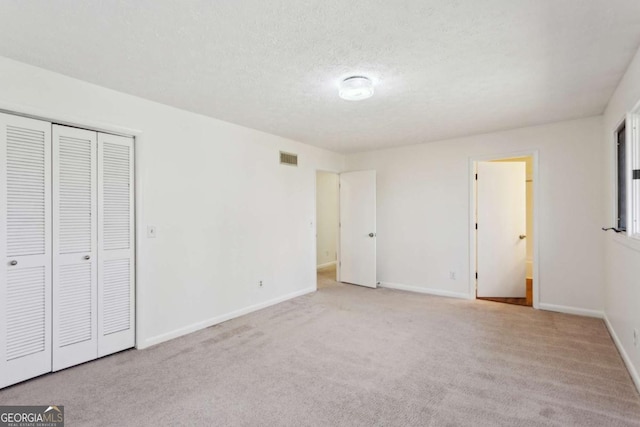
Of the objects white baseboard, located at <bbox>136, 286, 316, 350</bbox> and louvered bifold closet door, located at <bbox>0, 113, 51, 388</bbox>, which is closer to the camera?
louvered bifold closet door, located at <bbox>0, 113, 51, 388</bbox>

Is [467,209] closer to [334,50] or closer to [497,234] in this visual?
[497,234]

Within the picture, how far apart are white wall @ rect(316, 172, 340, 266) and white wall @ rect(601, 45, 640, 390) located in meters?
4.70

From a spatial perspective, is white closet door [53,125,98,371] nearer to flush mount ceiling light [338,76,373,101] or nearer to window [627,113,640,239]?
flush mount ceiling light [338,76,373,101]

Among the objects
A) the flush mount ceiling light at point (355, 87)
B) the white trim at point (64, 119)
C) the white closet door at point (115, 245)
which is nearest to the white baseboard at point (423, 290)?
the flush mount ceiling light at point (355, 87)

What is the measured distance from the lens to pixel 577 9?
5.74 feet

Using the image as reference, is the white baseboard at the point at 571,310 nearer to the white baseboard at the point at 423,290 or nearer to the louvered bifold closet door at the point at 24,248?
the white baseboard at the point at 423,290

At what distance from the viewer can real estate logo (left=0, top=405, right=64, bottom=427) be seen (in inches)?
78.1

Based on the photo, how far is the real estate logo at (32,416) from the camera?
1984 mm

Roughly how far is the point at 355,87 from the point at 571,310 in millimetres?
3824

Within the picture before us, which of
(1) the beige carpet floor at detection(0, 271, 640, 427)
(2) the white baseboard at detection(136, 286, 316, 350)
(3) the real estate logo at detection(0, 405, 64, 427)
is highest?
(2) the white baseboard at detection(136, 286, 316, 350)

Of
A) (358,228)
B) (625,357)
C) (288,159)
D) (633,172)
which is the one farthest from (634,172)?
(288,159)

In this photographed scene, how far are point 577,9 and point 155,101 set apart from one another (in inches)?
132

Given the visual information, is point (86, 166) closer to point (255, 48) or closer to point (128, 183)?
point (128, 183)

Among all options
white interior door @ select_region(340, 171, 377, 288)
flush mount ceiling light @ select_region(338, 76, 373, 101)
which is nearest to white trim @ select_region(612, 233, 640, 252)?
flush mount ceiling light @ select_region(338, 76, 373, 101)
